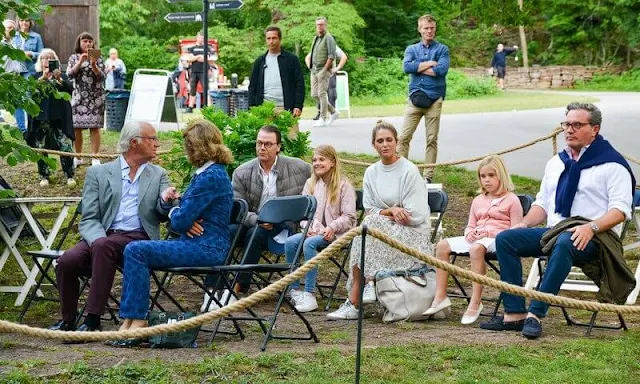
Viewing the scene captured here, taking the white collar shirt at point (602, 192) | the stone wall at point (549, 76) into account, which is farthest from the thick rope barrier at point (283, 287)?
the stone wall at point (549, 76)

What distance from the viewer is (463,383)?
656 cm

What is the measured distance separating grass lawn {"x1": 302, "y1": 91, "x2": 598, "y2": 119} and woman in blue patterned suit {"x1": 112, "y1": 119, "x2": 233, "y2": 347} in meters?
18.4

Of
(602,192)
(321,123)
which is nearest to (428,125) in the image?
(602,192)

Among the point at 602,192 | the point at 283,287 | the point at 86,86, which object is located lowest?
the point at 283,287

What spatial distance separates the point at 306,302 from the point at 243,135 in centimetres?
243

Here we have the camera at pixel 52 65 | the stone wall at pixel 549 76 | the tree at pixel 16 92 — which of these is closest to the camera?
the tree at pixel 16 92

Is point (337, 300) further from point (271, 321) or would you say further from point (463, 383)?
point (463, 383)

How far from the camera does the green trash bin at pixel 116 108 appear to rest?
2036 centimetres

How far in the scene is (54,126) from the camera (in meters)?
14.3

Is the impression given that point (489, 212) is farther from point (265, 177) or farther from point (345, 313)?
point (265, 177)

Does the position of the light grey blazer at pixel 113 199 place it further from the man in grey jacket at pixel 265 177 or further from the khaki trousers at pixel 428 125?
the khaki trousers at pixel 428 125

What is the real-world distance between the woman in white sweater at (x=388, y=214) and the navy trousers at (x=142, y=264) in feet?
4.20

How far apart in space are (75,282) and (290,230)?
1.76 metres

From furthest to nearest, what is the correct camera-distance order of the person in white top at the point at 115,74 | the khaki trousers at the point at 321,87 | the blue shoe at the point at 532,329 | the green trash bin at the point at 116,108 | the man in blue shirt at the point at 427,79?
the person in white top at the point at 115,74, the khaki trousers at the point at 321,87, the green trash bin at the point at 116,108, the man in blue shirt at the point at 427,79, the blue shoe at the point at 532,329
